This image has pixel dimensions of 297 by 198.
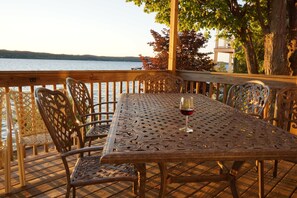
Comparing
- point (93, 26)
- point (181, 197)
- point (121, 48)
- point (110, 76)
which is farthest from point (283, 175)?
point (93, 26)

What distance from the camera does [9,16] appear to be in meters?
21.6

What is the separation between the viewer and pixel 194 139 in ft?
4.52

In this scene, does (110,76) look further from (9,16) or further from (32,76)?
(9,16)

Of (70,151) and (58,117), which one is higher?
(58,117)

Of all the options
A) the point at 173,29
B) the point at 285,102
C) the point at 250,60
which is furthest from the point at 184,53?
the point at 285,102

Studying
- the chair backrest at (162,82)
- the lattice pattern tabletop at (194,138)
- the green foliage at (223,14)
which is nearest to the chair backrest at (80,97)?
the lattice pattern tabletop at (194,138)

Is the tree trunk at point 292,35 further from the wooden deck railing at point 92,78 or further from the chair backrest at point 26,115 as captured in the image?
the chair backrest at point 26,115

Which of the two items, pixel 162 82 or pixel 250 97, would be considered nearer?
pixel 250 97

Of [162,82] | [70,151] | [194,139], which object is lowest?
[70,151]

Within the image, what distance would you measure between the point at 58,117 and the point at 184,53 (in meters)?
9.32

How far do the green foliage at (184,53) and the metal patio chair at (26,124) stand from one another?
7991 mm

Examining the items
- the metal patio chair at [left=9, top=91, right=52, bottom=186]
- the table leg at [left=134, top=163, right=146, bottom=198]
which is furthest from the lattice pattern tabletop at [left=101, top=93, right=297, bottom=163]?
the metal patio chair at [left=9, top=91, right=52, bottom=186]

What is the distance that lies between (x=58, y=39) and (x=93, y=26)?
17.6ft

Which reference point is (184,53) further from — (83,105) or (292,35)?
(83,105)
